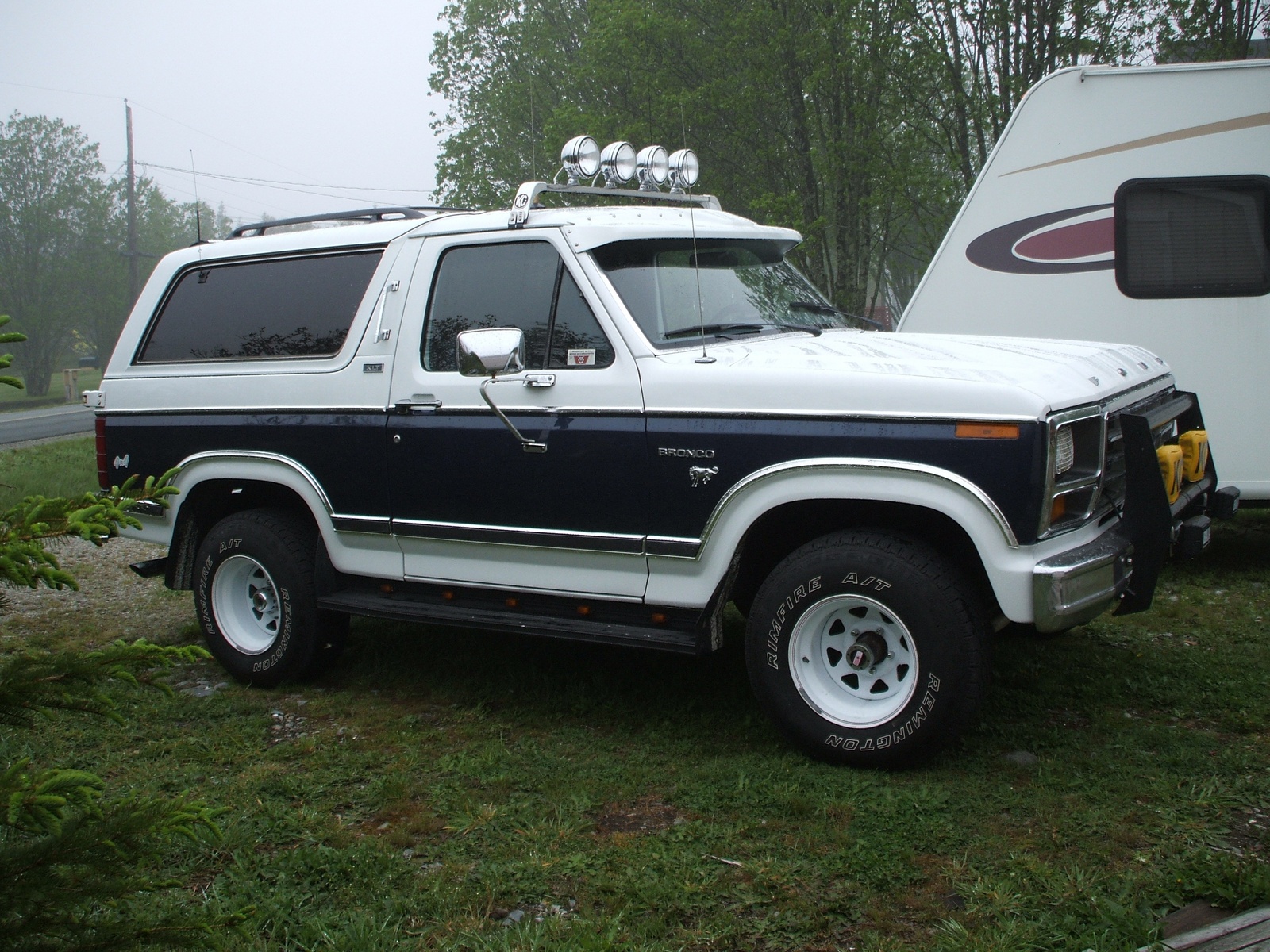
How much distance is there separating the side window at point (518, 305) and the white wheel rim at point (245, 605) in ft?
A: 5.15

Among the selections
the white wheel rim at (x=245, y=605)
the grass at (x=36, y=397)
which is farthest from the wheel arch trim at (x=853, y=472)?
the grass at (x=36, y=397)

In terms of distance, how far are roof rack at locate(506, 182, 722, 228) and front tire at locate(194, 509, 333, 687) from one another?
1926 mm

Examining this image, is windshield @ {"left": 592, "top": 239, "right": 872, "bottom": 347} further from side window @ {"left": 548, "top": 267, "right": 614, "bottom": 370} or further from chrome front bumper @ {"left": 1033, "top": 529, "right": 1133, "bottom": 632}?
chrome front bumper @ {"left": 1033, "top": 529, "right": 1133, "bottom": 632}

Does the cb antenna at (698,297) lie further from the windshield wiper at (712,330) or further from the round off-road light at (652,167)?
the round off-road light at (652,167)

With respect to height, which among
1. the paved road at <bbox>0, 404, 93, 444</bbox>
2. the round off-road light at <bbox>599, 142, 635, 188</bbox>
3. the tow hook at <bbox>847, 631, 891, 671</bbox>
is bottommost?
the paved road at <bbox>0, 404, 93, 444</bbox>

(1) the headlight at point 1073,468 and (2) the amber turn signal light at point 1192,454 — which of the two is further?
(2) the amber turn signal light at point 1192,454

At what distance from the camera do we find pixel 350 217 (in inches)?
221

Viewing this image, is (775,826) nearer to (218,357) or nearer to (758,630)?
(758,630)

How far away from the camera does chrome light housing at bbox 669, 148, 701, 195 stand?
5.82 m

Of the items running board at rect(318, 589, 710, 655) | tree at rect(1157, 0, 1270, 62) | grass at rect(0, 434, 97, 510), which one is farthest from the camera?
tree at rect(1157, 0, 1270, 62)

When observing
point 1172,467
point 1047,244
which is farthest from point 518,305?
point 1047,244

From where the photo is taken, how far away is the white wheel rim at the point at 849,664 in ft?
13.2

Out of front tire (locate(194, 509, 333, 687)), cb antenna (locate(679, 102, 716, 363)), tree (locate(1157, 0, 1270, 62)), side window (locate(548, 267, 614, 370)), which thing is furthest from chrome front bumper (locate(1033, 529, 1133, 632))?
tree (locate(1157, 0, 1270, 62))

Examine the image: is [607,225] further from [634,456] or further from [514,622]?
[514,622]
